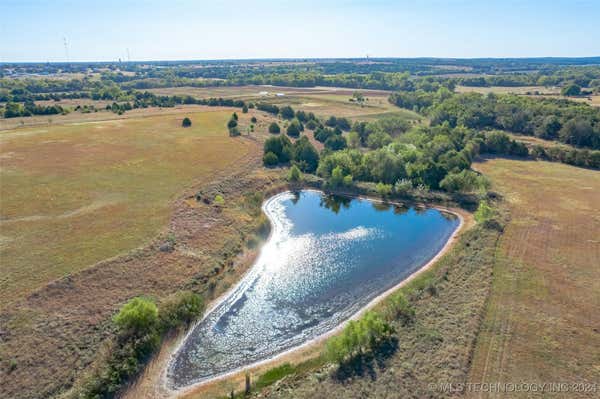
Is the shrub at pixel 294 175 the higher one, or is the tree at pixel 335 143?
the tree at pixel 335 143

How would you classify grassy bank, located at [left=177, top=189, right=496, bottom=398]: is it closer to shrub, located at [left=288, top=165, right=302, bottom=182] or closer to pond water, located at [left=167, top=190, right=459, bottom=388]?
pond water, located at [left=167, top=190, right=459, bottom=388]

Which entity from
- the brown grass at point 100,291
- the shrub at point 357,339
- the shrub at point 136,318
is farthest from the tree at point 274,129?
the shrub at point 357,339

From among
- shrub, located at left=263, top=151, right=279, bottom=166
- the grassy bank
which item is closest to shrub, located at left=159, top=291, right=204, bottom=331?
the grassy bank

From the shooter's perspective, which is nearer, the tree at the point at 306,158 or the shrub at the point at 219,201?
the shrub at the point at 219,201

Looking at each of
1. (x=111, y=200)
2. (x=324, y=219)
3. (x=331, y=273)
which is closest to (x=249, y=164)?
(x=324, y=219)

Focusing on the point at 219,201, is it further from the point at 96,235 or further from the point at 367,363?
the point at 367,363

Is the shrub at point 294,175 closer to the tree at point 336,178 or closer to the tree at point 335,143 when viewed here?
the tree at point 336,178
